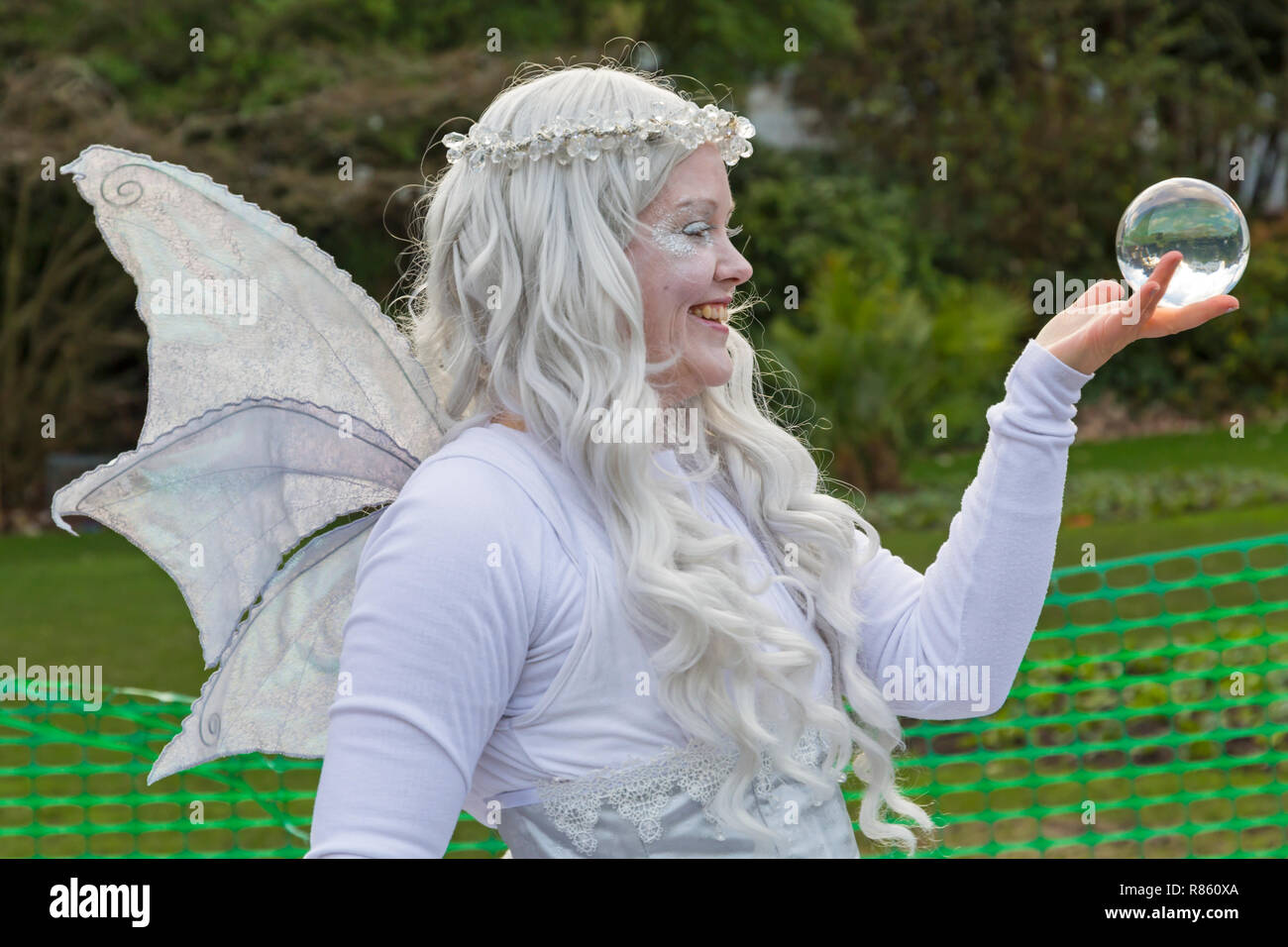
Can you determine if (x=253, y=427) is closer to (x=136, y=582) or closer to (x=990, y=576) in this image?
(x=990, y=576)

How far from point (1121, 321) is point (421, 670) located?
0.99m

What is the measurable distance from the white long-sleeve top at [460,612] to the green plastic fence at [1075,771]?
2289 mm

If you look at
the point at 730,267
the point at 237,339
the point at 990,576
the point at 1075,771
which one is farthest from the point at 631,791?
the point at 1075,771

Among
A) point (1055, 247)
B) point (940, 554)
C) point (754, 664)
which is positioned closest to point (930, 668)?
point (940, 554)

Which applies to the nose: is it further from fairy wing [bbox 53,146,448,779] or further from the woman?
fairy wing [bbox 53,146,448,779]

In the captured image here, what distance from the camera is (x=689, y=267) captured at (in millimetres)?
1864

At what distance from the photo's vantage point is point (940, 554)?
6.63ft

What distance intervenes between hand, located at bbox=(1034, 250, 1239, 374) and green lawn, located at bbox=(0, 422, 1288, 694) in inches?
204

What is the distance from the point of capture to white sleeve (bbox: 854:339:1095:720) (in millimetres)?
1867

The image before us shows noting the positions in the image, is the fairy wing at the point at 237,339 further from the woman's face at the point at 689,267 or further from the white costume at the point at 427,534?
the woman's face at the point at 689,267

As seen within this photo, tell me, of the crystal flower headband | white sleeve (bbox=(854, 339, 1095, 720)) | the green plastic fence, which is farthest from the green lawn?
the crystal flower headband

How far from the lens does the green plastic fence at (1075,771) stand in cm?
436

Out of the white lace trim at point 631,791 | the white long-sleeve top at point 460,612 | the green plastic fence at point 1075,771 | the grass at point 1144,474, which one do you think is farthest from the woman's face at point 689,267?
the grass at point 1144,474
